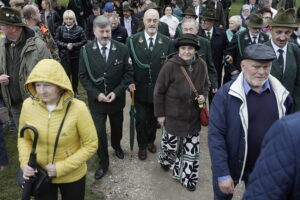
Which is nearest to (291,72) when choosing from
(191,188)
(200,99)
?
(200,99)

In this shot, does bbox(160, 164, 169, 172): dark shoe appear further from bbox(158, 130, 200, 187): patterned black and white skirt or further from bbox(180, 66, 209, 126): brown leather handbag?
bbox(180, 66, 209, 126): brown leather handbag

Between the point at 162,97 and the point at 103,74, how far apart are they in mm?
914

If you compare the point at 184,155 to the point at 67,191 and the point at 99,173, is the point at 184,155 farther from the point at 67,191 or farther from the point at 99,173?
the point at 67,191

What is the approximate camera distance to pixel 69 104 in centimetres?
297

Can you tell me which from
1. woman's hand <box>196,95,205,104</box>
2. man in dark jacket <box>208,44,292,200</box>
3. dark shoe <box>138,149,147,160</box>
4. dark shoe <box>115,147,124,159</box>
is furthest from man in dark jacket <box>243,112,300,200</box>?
dark shoe <box>115,147,124,159</box>

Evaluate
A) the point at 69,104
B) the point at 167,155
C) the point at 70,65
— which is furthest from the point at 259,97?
the point at 70,65

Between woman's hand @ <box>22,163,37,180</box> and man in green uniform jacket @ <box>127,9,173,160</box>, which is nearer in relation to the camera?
woman's hand @ <box>22,163,37,180</box>

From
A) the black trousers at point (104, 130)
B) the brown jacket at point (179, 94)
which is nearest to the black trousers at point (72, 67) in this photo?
the black trousers at point (104, 130)

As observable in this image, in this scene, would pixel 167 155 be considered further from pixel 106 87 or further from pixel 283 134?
pixel 283 134

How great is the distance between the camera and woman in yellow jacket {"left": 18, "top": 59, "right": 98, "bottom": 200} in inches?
112

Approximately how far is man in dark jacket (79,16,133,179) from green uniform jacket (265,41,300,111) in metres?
2.02

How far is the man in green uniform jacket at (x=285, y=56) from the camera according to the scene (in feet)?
14.0

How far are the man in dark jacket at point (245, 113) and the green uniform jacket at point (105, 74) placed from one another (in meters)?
2.01

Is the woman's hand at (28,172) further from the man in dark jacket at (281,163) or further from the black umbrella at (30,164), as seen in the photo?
the man in dark jacket at (281,163)
